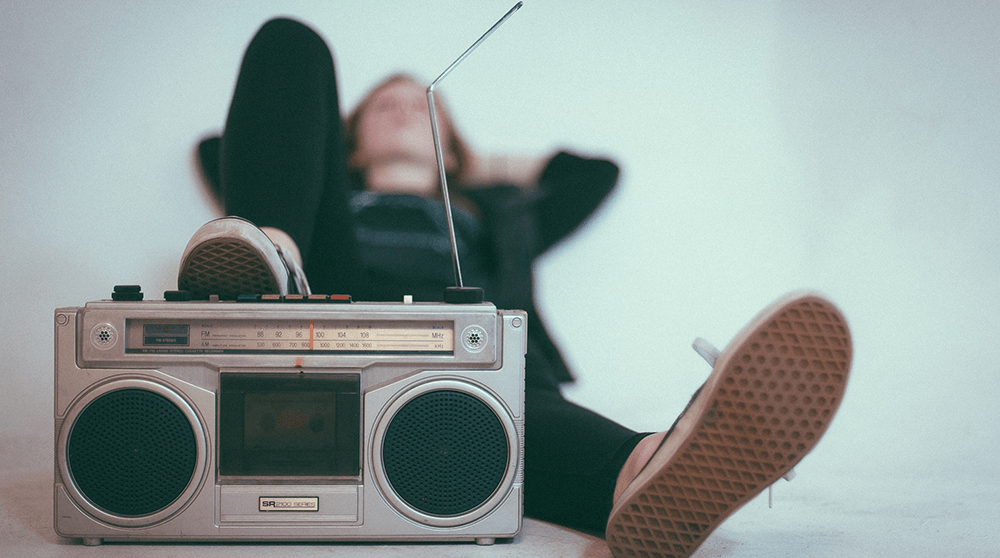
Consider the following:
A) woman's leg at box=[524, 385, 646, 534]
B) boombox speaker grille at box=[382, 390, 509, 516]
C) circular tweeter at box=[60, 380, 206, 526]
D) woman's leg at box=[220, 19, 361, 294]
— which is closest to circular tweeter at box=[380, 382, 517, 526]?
boombox speaker grille at box=[382, 390, 509, 516]

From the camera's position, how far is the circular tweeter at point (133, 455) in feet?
2.64

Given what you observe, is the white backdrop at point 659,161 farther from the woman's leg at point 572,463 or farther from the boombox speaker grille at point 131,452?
the boombox speaker grille at point 131,452

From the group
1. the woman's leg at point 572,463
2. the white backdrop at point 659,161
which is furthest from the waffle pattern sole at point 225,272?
the white backdrop at point 659,161

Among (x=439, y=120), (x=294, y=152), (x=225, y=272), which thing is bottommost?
(x=225, y=272)

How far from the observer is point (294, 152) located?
108cm

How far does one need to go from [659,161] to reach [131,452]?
1.04 meters

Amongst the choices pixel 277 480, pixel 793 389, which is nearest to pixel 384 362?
pixel 277 480

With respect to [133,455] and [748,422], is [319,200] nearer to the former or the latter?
[133,455]

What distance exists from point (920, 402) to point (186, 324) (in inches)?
48.7

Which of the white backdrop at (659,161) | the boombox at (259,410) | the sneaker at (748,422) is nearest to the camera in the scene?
the sneaker at (748,422)

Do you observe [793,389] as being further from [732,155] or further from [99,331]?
[732,155]

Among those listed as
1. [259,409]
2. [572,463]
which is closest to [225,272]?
[259,409]

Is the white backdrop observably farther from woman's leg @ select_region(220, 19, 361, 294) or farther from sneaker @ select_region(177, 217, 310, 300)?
sneaker @ select_region(177, 217, 310, 300)

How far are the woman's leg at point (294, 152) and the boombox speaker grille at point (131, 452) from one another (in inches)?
12.1
